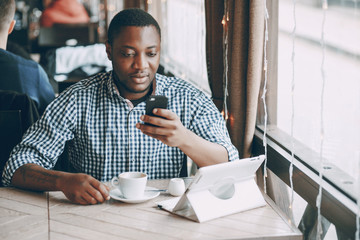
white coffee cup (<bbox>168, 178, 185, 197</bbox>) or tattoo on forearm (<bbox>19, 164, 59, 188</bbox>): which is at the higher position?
tattoo on forearm (<bbox>19, 164, 59, 188</bbox>)

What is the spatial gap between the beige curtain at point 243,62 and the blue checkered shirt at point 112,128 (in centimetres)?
20

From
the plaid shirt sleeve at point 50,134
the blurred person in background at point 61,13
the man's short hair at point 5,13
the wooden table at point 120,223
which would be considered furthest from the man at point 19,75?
the blurred person in background at point 61,13

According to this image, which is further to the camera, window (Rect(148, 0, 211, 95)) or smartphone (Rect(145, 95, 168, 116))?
window (Rect(148, 0, 211, 95))

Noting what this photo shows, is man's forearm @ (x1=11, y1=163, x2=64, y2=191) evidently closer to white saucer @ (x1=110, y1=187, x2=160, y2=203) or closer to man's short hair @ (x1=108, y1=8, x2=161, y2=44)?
white saucer @ (x1=110, y1=187, x2=160, y2=203)

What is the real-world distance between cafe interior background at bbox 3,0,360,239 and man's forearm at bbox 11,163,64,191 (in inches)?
30.5

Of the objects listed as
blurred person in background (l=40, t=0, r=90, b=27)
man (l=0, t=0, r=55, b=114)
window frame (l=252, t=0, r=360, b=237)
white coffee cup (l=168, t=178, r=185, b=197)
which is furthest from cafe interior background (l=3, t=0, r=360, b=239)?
blurred person in background (l=40, t=0, r=90, b=27)

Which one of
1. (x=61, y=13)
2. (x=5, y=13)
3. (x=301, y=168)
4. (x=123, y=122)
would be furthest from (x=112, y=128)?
(x=61, y=13)

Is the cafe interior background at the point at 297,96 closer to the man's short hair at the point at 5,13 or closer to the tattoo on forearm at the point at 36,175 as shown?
the man's short hair at the point at 5,13

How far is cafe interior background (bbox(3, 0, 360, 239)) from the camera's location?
1338mm

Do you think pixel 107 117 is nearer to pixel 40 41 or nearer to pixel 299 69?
pixel 299 69

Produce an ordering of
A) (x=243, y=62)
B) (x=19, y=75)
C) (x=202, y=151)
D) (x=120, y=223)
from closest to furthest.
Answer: (x=120, y=223) → (x=202, y=151) → (x=243, y=62) → (x=19, y=75)

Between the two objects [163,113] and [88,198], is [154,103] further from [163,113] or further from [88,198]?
[88,198]

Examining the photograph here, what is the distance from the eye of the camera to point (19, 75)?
2.19 m

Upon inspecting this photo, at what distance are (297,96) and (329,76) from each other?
0.26 meters
